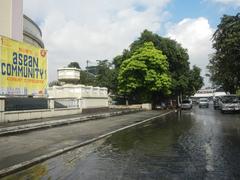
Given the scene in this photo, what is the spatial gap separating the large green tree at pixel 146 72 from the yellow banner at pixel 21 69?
25.0 meters

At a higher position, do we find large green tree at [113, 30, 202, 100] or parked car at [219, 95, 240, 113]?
large green tree at [113, 30, 202, 100]

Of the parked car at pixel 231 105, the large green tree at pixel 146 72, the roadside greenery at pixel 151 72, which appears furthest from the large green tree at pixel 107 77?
the parked car at pixel 231 105

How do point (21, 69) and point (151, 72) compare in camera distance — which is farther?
point (151, 72)

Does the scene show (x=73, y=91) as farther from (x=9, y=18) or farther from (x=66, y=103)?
(x=9, y=18)

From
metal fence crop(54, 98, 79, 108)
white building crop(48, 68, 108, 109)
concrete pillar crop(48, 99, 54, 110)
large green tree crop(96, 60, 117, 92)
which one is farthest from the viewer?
large green tree crop(96, 60, 117, 92)

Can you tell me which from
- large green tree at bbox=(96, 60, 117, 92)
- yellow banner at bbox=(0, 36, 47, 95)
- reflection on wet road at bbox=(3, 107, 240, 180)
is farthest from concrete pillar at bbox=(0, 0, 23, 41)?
large green tree at bbox=(96, 60, 117, 92)

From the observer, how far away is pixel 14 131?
57.5 ft

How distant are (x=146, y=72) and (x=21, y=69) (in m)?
28.3

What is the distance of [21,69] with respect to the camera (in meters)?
24.2

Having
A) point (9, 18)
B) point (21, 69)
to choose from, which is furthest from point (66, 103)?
point (9, 18)

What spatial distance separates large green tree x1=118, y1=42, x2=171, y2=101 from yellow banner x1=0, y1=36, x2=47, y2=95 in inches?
983

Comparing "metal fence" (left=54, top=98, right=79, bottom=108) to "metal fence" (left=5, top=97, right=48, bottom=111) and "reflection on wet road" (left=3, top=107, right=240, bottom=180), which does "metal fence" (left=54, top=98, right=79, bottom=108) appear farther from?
"reflection on wet road" (left=3, top=107, right=240, bottom=180)

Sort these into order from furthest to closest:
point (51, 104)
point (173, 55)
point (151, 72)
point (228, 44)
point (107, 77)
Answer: point (107, 77), point (173, 55), point (151, 72), point (228, 44), point (51, 104)

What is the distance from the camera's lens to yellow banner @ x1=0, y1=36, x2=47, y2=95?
22625 millimetres
